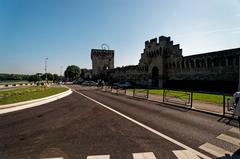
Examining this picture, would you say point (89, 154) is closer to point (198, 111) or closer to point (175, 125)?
point (175, 125)

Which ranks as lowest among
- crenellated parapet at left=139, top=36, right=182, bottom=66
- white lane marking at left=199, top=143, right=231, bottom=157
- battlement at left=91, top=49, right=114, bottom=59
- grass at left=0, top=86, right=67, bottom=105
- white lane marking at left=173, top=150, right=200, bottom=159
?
white lane marking at left=199, top=143, right=231, bottom=157

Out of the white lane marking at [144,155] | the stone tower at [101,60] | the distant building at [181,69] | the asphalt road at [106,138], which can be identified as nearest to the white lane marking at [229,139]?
the asphalt road at [106,138]

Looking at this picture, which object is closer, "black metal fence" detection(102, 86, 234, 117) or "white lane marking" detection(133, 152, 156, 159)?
"white lane marking" detection(133, 152, 156, 159)

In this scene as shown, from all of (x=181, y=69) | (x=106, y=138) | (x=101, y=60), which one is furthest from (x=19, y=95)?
(x=101, y=60)

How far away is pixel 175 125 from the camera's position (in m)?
9.33

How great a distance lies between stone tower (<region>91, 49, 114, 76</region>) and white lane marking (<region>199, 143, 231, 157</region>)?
86.1m

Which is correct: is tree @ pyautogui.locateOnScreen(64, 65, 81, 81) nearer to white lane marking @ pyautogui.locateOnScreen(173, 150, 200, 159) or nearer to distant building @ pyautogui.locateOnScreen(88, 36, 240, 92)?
distant building @ pyautogui.locateOnScreen(88, 36, 240, 92)

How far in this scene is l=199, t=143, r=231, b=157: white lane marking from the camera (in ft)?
18.5

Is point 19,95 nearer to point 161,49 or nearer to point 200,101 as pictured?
point 200,101

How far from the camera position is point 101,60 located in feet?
310

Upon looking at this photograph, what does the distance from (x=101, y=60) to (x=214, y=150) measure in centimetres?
9004

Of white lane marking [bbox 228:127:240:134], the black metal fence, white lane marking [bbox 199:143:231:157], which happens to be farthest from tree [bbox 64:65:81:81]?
white lane marking [bbox 199:143:231:157]

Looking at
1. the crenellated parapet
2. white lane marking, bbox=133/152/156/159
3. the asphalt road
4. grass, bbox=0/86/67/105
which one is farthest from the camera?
the crenellated parapet

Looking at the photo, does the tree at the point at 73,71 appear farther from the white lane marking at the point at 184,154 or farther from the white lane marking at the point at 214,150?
the white lane marking at the point at 184,154
